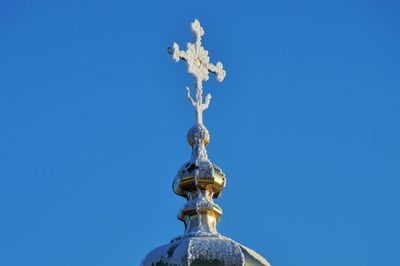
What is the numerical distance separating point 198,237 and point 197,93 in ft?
7.68

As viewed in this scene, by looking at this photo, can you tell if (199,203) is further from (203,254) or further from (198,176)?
(203,254)

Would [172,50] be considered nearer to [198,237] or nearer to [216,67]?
[216,67]

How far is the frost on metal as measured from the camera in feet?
33.1

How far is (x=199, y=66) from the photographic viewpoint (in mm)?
12078

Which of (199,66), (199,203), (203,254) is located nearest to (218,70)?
(199,66)

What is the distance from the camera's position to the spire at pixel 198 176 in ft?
36.3

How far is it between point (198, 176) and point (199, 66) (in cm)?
170

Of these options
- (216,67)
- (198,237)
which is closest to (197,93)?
(216,67)

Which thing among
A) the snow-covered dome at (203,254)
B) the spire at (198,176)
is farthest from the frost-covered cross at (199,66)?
the snow-covered dome at (203,254)

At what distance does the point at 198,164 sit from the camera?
37.0 ft

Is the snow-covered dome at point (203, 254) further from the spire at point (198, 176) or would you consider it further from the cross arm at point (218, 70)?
the cross arm at point (218, 70)

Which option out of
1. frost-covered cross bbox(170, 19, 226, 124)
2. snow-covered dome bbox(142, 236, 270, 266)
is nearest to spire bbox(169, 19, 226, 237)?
frost-covered cross bbox(170, 19, 226, 124)

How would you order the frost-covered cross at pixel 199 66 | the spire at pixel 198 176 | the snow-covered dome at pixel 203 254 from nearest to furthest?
the snow-covered dome at pixel 203 254 → the spire at pixel 198 176 → the frost-covered cross at pixel 199 66

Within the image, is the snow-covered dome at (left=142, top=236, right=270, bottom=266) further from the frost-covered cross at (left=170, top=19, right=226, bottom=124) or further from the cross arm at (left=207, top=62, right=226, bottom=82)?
the cross arm at (left=207, top=62, right=226, bottom=82)
